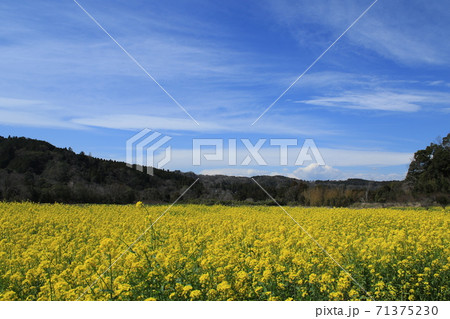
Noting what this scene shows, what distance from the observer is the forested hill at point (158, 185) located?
82.7 ft

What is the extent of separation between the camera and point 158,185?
30391mm

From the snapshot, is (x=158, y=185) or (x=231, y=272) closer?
(x=231, y=272)

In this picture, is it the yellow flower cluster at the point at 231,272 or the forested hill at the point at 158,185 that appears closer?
the yellow flower cluster at the point at 231,272

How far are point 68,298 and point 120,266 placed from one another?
1202 millimetres

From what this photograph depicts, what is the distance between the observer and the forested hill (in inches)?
992

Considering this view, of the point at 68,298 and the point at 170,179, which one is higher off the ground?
the point at 170,179

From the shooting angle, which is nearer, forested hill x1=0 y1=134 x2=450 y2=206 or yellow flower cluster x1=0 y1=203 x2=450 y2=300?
yellow flower cluster x1=0 y1=203 x2=450 y2=300

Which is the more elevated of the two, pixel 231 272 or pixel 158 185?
pixel 158 185

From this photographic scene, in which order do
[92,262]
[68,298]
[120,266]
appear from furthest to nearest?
[120,266] → [92,262] → [68,298]

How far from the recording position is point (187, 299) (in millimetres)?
4852

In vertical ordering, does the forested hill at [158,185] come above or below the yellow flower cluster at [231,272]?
above

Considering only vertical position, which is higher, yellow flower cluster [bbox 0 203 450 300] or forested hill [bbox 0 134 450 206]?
forested hill [bbox 0 134 450 206]

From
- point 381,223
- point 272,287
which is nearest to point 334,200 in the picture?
point 381,223
